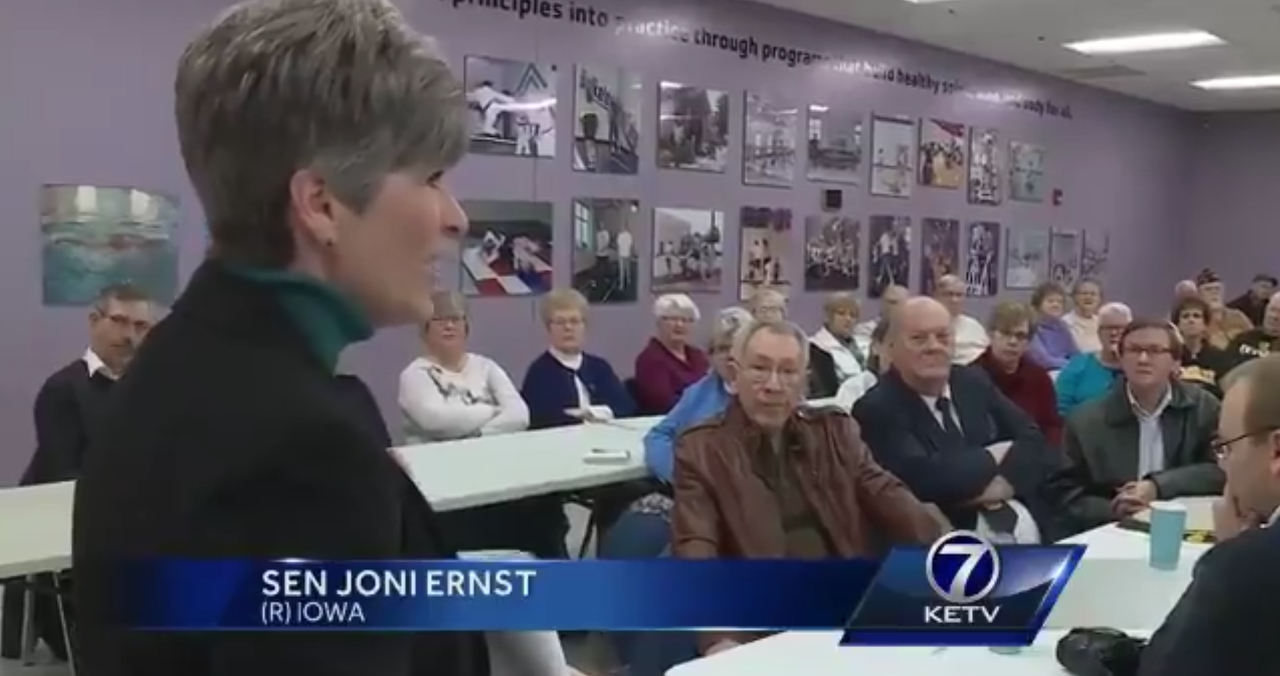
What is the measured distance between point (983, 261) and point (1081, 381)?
17.1ft

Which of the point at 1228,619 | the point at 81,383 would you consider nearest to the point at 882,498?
the point at 1228,619

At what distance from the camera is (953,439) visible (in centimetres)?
422

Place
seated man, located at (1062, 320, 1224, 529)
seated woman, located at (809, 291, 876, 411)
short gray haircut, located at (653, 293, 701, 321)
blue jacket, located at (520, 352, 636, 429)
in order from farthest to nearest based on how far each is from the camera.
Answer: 1. short gray haircut, located at (653, 293, 701, 321)
2. blue jacket, located at (520, 352, 636, 429)
3. seated woman, located at (809, 291, 876, 411)
4. seated man, located at (1062, 320, 1224, 529)

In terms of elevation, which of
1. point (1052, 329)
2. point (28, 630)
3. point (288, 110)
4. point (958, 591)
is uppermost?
point (288, 110)

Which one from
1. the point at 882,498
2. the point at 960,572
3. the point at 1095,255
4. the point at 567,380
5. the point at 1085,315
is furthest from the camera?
the point at 1095,255

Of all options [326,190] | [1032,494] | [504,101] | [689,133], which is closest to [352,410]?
[326,190]

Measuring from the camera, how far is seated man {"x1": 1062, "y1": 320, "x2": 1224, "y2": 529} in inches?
172

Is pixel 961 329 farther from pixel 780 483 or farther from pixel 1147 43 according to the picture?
pixel 780 483

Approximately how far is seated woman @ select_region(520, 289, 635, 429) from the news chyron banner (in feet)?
13.3

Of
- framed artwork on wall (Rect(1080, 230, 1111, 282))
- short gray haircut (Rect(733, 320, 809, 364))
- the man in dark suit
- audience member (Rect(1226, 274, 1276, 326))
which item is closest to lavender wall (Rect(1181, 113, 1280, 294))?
framed artwork on wall (Rect(1080, 230, 1111, 282))

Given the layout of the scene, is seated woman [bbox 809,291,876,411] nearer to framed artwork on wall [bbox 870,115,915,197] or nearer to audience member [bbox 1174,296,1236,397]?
audience member [bbox 1174,296,1236,397]

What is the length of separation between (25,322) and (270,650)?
16.1 ft

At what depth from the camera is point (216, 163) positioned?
0.83 metres

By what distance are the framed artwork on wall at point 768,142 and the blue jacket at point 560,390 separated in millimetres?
2751
